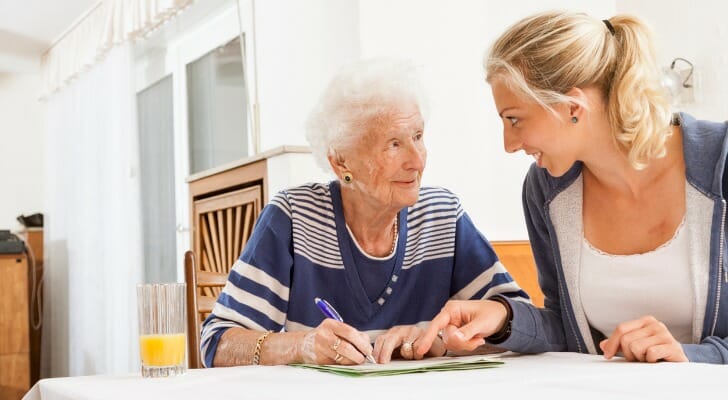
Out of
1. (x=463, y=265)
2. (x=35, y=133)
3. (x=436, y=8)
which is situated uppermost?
(x=35, y=133)

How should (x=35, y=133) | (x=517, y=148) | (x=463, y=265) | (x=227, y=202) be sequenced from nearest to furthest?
(x=517, y=148) → (x=463, y=265) → (x=227, y=202) → (x=35, y=133)

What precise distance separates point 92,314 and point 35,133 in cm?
181

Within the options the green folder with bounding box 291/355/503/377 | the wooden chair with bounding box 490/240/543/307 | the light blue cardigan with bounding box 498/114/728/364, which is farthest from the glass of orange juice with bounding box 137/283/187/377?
the wooden chair with bounding box 490/240/543/307

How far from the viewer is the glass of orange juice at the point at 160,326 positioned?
1.17 meters

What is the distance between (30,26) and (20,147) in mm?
1156

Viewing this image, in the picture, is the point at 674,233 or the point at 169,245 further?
the point at 169,245

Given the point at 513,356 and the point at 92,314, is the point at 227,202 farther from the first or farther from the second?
the point at 92,314

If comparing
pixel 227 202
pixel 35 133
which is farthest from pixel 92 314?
pixel 227 202

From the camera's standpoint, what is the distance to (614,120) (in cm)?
150

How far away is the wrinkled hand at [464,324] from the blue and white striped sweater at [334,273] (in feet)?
Answer: 0.72

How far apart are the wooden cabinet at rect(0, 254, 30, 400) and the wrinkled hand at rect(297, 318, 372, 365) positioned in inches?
203

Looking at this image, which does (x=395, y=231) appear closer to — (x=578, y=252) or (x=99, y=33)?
(x=578, y=252)

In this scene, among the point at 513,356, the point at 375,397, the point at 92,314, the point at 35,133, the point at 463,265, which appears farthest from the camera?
the point at 35,133

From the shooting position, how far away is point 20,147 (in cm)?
680
